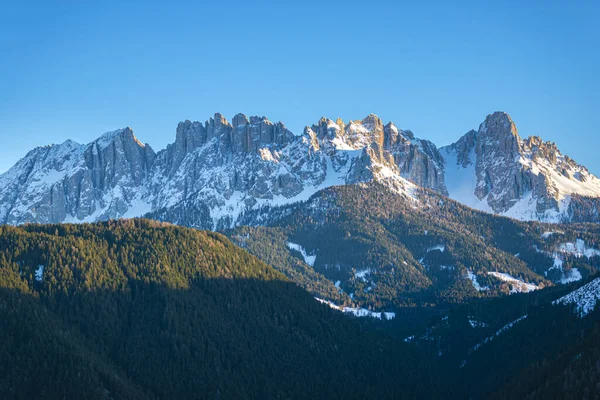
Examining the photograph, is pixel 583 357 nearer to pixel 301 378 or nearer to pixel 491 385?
pixel 491 385

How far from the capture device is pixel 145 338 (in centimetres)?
17075

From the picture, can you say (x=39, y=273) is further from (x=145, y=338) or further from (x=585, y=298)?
(x=585, y=298)

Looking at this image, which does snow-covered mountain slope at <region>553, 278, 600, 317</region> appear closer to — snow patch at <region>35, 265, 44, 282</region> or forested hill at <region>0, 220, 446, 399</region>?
forested hill at <region>0, 220, 446, 399</region>

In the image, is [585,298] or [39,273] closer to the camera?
[39,273]

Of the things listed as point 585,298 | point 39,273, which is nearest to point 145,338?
point 39,273

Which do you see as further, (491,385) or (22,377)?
(491,385)

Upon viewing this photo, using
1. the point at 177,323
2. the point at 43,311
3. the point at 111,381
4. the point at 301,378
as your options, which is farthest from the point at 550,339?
the point at 43,311

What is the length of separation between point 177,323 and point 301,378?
104 ft

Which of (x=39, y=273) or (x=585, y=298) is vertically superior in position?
(x=585, y=298)

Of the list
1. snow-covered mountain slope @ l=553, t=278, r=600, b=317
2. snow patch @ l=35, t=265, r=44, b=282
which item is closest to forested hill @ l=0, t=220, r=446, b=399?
snow patch @ l=35, t=265, r=44, b=282

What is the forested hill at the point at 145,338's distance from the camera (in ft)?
474

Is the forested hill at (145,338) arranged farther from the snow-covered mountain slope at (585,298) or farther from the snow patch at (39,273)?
the snow-covered mountain slope at (585,298)

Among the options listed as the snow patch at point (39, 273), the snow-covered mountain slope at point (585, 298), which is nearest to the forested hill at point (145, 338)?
the snow patch at point (39, 273)

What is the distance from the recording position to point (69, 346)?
486 ft
